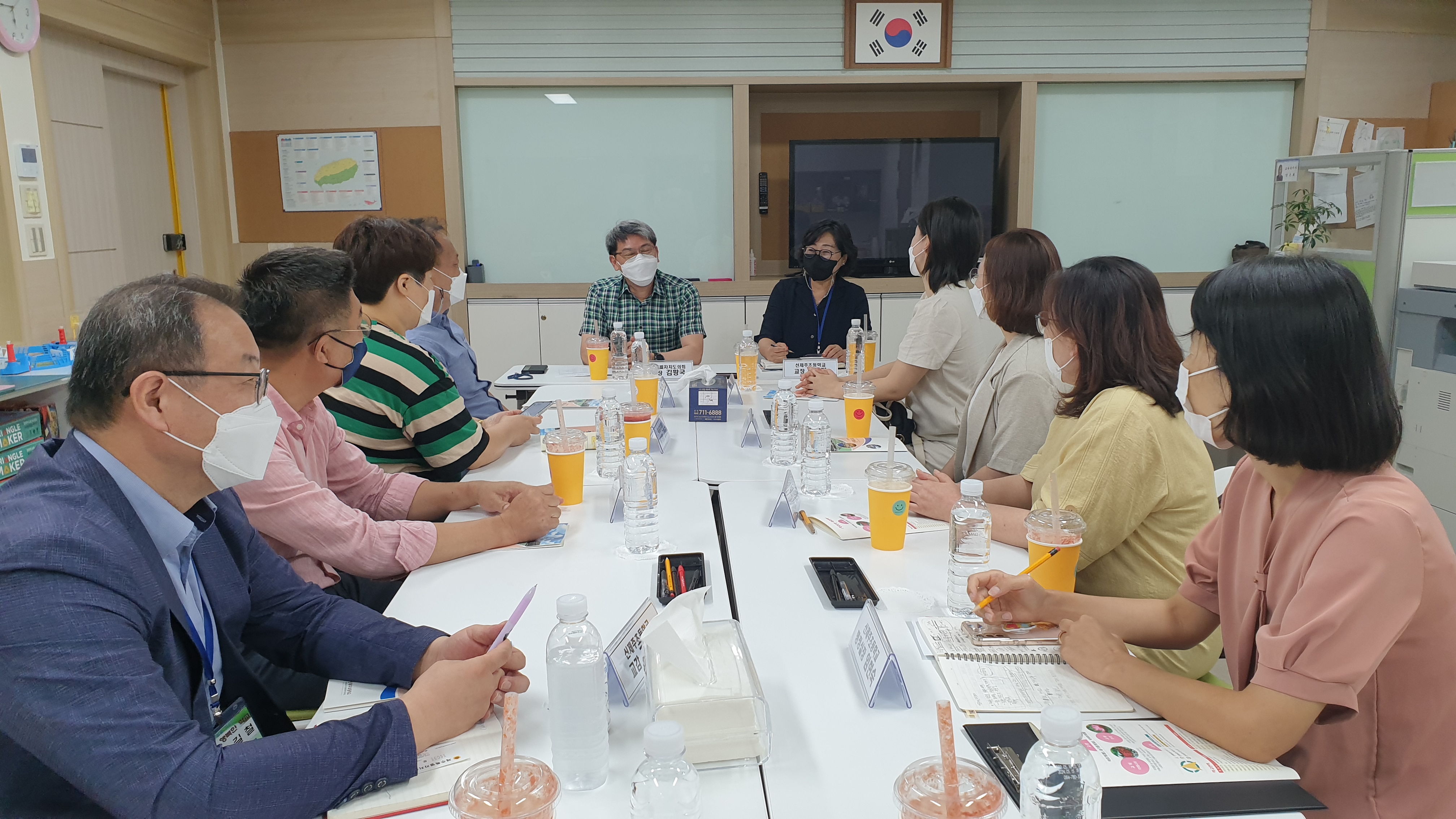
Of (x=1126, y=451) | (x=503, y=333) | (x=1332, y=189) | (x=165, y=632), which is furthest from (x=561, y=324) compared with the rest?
(x=165, y=632)

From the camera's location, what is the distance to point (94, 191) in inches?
185

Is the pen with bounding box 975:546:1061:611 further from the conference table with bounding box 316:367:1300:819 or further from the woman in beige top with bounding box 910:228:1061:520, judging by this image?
the woman in beige top with bounding box 910:228:1061:520

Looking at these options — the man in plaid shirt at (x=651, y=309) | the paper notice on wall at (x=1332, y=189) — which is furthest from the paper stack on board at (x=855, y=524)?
the paper notice on wall at (x=1332, y=189)

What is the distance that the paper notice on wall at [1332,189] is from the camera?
530 cm

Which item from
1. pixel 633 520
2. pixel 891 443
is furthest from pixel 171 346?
pixel 891 443

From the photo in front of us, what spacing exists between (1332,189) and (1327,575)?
5.22m

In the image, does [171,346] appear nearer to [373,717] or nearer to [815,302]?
[373,717]

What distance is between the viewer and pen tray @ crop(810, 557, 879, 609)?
1668 millimetres

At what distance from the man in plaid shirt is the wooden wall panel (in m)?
1.62

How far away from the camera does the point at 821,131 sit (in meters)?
6.14

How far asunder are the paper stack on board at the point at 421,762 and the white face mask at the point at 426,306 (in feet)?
5.59

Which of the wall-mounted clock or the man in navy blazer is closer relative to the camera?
the man in navy blazer

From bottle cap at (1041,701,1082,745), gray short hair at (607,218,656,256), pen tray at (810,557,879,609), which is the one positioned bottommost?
pen tray at (810,557,879,609)

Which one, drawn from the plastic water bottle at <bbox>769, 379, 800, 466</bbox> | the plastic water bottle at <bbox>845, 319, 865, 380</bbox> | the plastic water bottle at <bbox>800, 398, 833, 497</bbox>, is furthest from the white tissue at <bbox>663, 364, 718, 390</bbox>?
the plastic water bottle at <bbox>800, 398, 833, 497</bbox>
